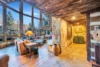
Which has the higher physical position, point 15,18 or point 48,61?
point 15,18

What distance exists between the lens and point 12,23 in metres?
8.05

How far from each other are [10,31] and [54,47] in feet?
17.4

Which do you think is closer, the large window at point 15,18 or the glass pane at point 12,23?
the large window at point 15,18

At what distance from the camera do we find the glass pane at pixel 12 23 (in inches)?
305

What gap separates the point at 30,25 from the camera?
32.8ft

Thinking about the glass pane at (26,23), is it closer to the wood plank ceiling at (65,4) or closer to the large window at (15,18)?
the large window at (15,18)

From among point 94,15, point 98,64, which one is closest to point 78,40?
point 94,15

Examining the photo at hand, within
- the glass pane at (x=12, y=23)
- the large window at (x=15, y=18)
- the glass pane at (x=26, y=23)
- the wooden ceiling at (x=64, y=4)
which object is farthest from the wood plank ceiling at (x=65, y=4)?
the glass pane at (x=26, y=23)

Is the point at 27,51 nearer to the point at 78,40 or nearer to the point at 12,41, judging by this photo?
the point at 12,41

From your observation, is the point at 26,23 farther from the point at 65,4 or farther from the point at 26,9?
the point at 65,4

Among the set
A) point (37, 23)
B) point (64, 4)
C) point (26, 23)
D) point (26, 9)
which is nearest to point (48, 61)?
point (64, 4)

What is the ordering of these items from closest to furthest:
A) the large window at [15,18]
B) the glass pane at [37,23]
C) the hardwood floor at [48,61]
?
1. the hardwood floor at [48,61]
2. the large window at [15,18]
3. the glass pane at [37,23]

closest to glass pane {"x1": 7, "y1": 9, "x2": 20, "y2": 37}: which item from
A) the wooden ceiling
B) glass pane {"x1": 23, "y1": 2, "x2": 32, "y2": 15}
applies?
glass pane {"x1": 23, "y1": 2, "x2": 32, "y2": 15}

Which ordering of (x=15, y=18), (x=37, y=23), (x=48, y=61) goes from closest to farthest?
(x=48, y=61) → (x=15, y=18) → (x=37, y=23)
